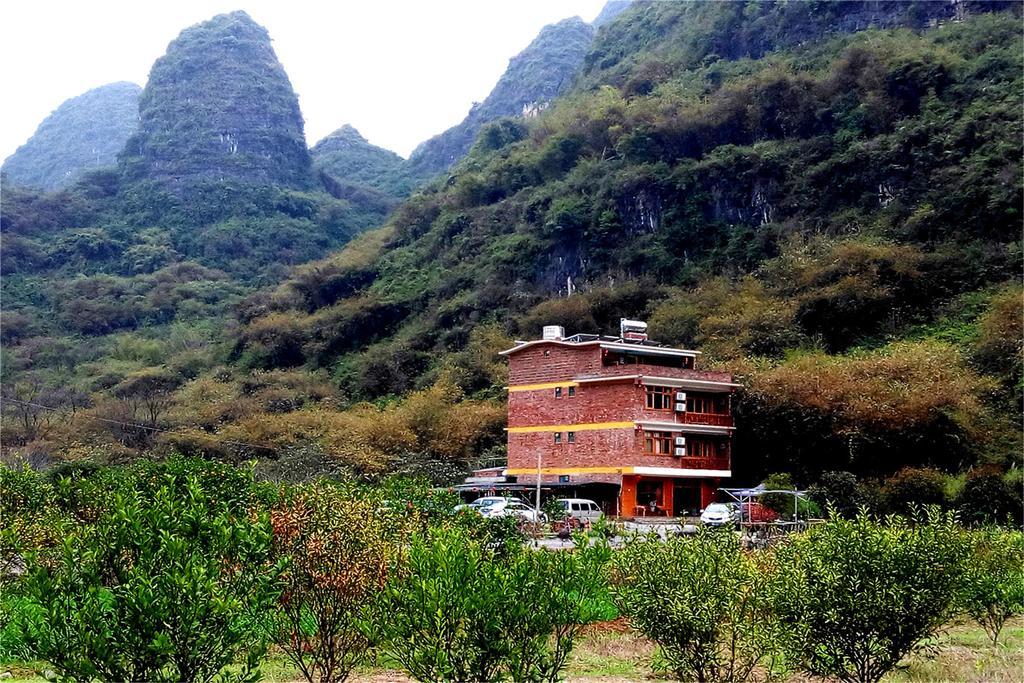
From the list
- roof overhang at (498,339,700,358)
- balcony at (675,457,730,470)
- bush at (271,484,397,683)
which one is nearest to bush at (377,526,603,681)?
bush at (271,484,397,683)

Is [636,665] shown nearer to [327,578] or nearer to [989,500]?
[327,578]

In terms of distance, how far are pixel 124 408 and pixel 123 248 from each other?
125 ft

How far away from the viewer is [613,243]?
184 ft

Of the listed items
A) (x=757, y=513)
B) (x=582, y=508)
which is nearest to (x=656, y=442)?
(x=582, y=508)

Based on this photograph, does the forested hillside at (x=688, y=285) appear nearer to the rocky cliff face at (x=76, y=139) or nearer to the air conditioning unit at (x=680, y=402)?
the air conditioning unit at (x=680, y=402)

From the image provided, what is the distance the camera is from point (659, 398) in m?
32.9

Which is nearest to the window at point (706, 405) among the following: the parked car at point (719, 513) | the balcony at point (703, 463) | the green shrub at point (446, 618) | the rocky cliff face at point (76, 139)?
the balcony at point (703, 463)

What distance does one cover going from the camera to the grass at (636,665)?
11.7m

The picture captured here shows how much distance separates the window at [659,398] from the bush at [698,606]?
71.2 ft

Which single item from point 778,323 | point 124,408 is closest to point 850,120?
point 778,323

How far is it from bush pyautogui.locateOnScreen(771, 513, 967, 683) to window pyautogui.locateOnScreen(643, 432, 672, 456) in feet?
72.2

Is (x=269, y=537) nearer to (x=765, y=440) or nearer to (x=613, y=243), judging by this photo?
(x=765, y=440)

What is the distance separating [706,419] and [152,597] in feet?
92.8

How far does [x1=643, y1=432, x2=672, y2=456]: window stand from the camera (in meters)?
32.4
